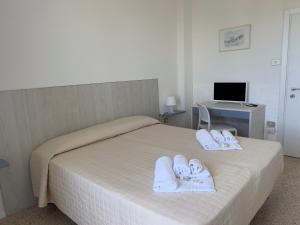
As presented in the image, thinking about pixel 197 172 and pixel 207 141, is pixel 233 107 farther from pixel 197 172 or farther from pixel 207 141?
pixel 197 172

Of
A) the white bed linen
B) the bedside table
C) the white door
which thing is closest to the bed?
the white bed linen

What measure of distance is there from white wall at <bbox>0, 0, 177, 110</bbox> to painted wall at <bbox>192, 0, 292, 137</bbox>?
0.53 meters

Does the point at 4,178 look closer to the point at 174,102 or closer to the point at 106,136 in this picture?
the point at 106,136

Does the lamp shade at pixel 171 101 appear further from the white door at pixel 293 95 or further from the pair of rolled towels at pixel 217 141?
the white door at pixel 293 95

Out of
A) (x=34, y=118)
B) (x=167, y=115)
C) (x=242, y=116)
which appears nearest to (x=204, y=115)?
(x=242, y=116)

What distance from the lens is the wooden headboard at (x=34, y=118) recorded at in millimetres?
2027

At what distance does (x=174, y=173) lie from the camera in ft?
4.76

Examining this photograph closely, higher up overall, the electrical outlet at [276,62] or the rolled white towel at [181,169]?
the electrical outlet at [276,62]

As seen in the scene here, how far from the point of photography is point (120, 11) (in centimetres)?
285

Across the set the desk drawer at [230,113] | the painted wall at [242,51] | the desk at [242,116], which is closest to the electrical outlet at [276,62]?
the painted wall at [242,51]

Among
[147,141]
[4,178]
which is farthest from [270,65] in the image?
[4,178]

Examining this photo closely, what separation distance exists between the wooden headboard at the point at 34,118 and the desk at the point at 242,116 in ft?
5.01

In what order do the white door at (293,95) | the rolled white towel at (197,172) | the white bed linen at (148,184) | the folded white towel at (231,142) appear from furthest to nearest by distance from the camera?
the white door at (293,95) < the folded white towel at (231,142) < the rolled white towel at (197,172) < the white bed linen at (148,184)

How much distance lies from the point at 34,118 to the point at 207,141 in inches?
66.0
